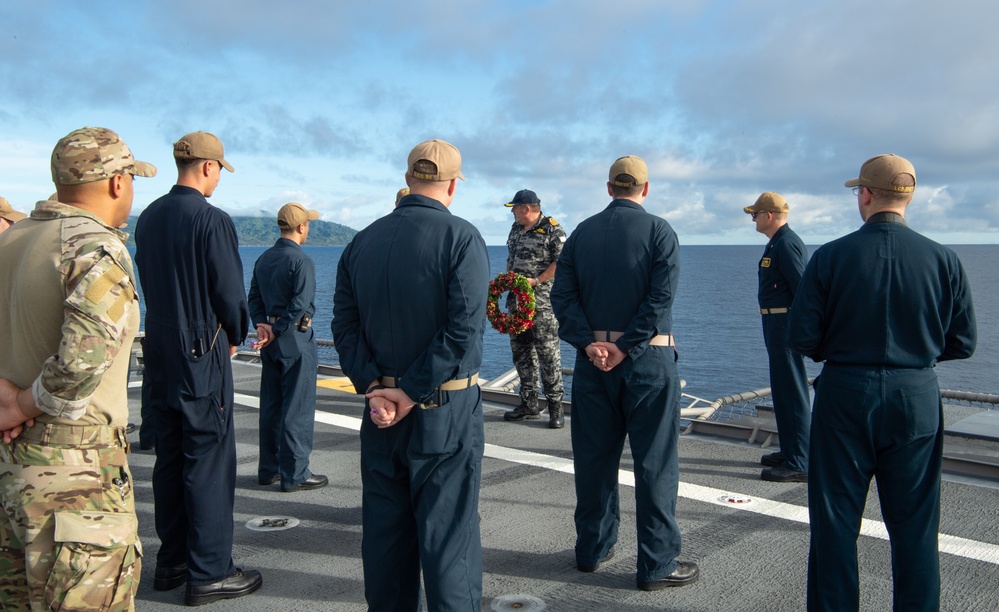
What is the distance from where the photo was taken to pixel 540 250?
8.17 m

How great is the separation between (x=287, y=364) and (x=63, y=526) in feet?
12.3

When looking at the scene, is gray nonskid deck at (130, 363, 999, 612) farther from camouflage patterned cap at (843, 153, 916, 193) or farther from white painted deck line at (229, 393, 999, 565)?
camouflage patterned cap at (843, 153, 916, 193)

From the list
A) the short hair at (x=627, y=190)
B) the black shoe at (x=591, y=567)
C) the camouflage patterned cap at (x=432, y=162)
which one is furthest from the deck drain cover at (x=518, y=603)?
the short hair at (x=627, y=190)

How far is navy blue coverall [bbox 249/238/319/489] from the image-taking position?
20.4ft

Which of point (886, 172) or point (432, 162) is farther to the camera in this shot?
point (886, 172)

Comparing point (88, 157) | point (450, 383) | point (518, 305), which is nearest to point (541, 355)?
point (518, 305)

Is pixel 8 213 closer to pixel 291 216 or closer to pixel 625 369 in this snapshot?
pixel 291 216

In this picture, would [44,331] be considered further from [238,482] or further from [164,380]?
[238,482]

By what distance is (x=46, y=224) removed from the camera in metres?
2.77

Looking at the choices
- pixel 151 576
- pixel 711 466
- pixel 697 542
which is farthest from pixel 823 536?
pixel 151 576

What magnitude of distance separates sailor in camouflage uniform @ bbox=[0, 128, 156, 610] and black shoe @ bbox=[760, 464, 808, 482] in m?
4.82

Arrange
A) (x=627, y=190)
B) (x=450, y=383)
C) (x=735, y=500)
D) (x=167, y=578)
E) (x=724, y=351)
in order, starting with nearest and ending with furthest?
(x=450, y=383), (x=167, y=578), (x=627, y=190), (x=735, y=500), (x=724, y=351)

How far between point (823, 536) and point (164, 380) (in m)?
3.35

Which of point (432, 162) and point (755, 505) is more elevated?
point (432, 162)
